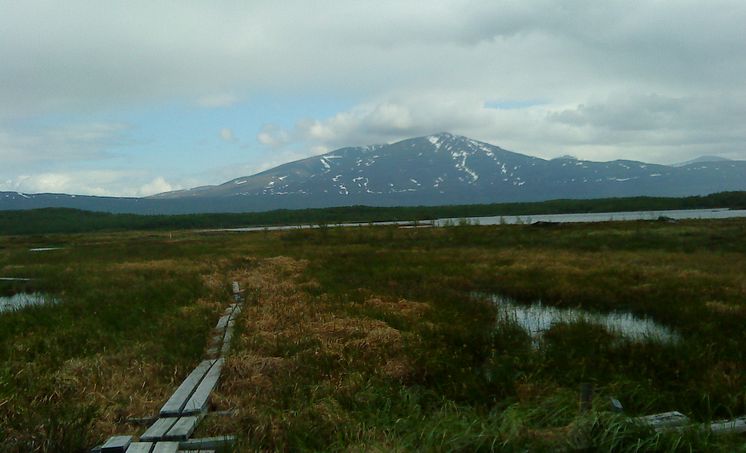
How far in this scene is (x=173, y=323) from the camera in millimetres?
13844

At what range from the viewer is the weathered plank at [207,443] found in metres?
6.46

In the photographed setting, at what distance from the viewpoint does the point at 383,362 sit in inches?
410

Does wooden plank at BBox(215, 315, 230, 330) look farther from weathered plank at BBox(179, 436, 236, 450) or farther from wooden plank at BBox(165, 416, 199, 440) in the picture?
weathered plank at BBox(179, 436, 236, 450)

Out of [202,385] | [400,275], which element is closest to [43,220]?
[400,275]

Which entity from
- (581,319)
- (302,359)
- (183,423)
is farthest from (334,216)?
(183,423)

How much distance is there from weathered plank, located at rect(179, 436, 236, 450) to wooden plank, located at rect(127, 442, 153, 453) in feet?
1.23

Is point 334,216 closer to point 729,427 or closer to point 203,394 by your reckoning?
point 203,394

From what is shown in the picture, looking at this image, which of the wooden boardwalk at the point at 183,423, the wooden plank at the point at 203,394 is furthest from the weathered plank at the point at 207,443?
the wooden plank at the point at 203,394

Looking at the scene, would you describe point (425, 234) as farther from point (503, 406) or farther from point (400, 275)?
point (503, 406)

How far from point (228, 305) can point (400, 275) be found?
30.7 ft

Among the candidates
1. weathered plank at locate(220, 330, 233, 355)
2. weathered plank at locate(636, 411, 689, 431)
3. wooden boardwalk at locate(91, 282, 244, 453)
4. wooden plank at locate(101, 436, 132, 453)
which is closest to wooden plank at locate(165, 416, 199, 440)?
wooden boardwalk at locate(91, 282, 244, 453)

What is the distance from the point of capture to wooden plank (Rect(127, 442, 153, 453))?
6156 millimetres

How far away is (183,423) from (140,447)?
34.5 inches

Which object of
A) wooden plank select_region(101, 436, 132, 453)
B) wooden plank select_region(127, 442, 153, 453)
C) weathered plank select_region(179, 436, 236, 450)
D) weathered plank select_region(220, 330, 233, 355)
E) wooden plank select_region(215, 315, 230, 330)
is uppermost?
wooden plank select_region(101, 436, 132, 453)
